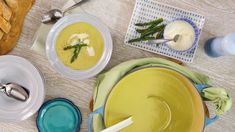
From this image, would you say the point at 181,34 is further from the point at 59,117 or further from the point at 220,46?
the point at 59,117

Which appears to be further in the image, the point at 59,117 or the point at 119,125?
the point at 59,117

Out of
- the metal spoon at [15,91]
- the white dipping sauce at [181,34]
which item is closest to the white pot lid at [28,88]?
the metal spoon at [15,91]

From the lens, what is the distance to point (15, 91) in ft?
3.11

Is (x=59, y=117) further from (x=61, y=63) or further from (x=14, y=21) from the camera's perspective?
(x=14, y=21)

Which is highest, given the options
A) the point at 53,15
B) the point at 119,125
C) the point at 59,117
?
the point at 53,15

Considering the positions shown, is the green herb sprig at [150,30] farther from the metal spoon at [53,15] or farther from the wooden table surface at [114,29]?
the metal spoon at [53,15]

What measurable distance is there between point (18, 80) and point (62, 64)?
0.11 m

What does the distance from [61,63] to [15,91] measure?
0.41 ft

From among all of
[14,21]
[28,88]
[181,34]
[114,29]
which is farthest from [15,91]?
[181,34]

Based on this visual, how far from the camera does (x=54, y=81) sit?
100cm

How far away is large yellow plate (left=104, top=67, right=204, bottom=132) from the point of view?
2.89ft

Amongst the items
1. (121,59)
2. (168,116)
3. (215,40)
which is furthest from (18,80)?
(215,40)

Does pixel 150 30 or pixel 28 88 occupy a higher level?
pixel 150 30

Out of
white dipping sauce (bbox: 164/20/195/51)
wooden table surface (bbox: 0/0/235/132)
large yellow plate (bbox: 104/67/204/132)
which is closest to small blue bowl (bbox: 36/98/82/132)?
wooden table surface (bbox: 0/0/235/132)
